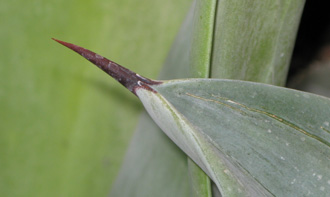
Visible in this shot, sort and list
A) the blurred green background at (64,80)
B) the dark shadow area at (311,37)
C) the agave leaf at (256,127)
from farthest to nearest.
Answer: the dark shadow area at (311,37) < the blurred green background at (64,80) < the agave leaf at (256,127)

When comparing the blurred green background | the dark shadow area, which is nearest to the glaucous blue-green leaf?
the blurred green background

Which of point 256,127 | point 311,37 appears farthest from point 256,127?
point 311,37

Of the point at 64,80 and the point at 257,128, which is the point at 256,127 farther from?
the point at 64,80

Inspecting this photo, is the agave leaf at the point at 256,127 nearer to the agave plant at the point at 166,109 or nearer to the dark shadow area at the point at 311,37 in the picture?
the agave plant at the point at 166,109

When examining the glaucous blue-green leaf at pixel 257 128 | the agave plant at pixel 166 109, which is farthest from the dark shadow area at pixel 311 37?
the glaucous blue-green leaf at pixel 257 128

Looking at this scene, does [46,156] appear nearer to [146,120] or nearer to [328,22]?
[146,120]

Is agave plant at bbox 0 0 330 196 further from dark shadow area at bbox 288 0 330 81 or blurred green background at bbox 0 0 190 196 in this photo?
dark shadow area at bbox 288 0 330 81
